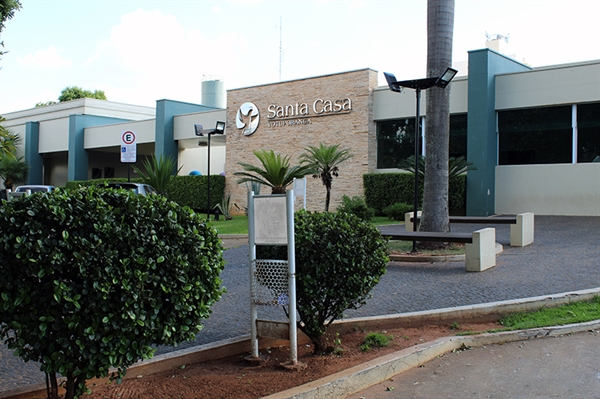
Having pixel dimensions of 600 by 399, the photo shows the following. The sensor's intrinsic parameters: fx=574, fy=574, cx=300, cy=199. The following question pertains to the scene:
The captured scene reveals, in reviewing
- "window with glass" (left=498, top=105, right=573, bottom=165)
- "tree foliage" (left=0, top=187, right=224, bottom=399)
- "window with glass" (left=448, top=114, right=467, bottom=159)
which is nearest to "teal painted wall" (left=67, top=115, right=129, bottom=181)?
"window with glass" (left=448, top=114, right=467, bottom=159)

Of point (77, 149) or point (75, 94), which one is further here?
point (75, 94)

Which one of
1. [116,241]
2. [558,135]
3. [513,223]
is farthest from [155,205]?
[558,135]

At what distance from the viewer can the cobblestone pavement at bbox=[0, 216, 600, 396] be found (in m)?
6.12

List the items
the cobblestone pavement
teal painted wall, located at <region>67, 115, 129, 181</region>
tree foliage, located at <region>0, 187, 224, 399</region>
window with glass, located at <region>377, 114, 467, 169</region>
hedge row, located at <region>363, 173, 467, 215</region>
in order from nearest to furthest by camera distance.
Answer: tree foliage, located at <region>0, 187, 224, 399</region> < the cobblestone pavement < hedge row, located at <region>363, 173, 467, 215</region> < window with glass, located at <region>377, 114, 467, 169</region> < teal painted wall, located at <region>67, 115, 129, 181</region>

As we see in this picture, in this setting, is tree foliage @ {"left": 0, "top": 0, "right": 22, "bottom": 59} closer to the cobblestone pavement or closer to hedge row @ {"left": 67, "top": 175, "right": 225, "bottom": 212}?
the cobblestone pavement

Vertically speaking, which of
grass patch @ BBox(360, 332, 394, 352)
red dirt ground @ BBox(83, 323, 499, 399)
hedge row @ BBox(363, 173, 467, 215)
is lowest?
red dirt ground @ BBox(83, 323, 499, 399)

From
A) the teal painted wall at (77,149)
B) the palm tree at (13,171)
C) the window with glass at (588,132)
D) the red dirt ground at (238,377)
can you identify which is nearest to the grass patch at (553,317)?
the red dirt ground at (238,377)

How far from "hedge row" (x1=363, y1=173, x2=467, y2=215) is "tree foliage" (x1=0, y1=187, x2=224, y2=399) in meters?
18.4

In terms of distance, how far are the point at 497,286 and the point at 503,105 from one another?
1503 cm

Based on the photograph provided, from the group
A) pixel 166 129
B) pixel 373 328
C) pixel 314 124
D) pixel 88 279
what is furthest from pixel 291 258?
pixel 166 129

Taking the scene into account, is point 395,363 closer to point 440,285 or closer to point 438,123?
point 440,285

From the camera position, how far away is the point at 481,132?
21.5m

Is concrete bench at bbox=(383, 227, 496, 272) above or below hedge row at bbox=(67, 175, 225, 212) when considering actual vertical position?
below

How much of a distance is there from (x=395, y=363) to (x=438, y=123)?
8.30 meters
